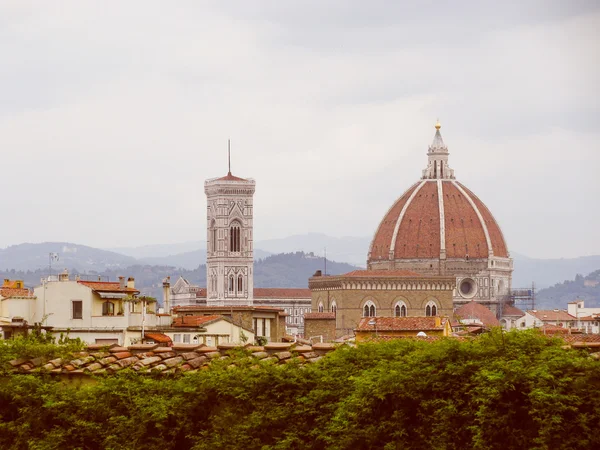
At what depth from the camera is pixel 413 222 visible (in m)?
170

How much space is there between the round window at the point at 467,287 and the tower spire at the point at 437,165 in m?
14.5

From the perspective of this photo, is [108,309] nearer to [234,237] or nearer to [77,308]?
[77,308]

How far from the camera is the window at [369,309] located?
139137 mm

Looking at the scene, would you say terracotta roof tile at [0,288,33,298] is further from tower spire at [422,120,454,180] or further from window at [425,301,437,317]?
tower spire at [422,120,454,180]

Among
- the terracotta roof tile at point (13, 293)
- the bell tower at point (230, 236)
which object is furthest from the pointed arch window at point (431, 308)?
the terracotta roof tile at point (13, 293)

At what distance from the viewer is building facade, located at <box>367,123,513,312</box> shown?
168375 mm

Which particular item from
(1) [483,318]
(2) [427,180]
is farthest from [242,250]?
(1) [483,318]

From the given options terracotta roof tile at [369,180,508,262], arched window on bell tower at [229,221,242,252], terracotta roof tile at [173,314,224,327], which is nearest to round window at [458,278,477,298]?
terracotta roof tile at [369,180,508,262]

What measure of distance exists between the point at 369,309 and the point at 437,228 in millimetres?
31095

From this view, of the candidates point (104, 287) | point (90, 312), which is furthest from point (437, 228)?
point (90, 312)

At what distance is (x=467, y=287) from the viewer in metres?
170

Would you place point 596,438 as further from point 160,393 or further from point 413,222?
point 413,222

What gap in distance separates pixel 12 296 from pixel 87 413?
74.4 ft

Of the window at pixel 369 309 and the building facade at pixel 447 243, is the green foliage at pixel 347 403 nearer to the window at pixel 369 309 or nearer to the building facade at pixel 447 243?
the window at pixel 369 309
